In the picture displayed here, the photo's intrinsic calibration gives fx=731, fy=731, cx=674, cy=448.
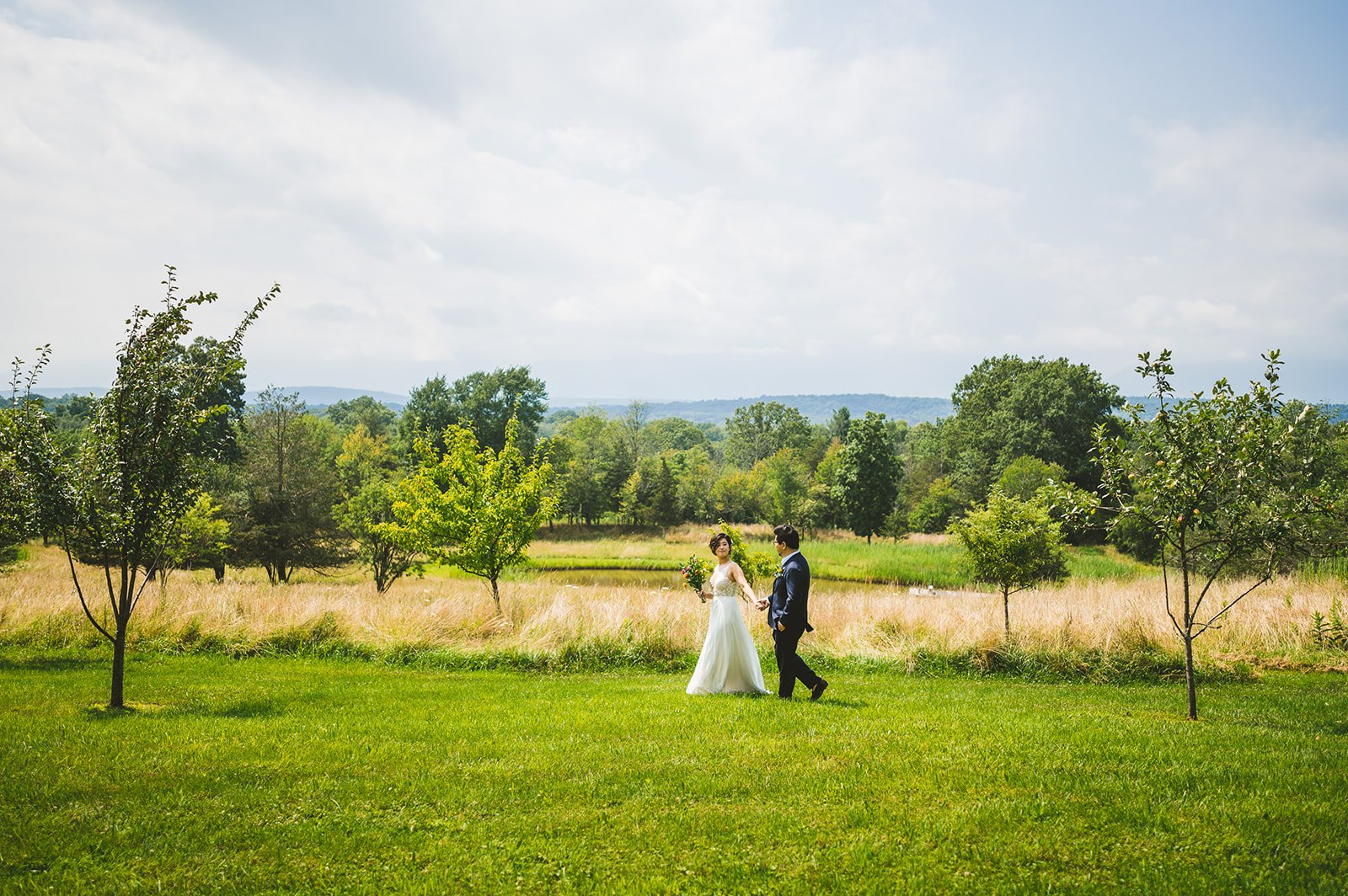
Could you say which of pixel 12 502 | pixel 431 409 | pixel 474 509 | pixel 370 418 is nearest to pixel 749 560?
pixel 474 509

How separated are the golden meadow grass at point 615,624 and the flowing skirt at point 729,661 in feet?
14.5

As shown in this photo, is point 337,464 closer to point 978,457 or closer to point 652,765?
point 652,765

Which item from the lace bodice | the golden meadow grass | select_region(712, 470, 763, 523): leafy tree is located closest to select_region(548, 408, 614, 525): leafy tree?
select_region(712, 470, 763, 523): leafy tree

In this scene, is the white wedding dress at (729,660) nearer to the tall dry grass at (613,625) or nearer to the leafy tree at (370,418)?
the tall dry grass at (613,625)

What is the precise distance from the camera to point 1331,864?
465cm

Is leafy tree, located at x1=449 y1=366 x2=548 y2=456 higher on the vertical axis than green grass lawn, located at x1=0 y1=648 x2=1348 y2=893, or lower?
higher

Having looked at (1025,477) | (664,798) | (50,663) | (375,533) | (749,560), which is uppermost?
(1025,477)

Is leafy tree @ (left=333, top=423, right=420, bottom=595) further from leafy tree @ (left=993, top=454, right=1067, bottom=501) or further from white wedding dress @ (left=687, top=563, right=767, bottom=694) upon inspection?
leafy tree @ (left=993, top=454, right=1067, bottom=501)

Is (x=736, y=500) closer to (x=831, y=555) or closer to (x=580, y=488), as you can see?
(x=580, y=488)

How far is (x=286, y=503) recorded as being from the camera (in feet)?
96.7

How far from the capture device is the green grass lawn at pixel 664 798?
466 cm

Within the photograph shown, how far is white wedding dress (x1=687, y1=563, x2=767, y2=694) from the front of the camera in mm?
10094

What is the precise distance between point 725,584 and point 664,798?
461 centimetres

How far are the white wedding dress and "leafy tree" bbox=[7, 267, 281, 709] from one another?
7.07 m
